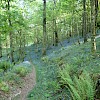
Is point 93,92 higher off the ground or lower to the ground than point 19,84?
higher

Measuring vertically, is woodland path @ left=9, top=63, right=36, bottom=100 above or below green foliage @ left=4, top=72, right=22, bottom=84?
below

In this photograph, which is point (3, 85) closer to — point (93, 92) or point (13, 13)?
point (13, 13)

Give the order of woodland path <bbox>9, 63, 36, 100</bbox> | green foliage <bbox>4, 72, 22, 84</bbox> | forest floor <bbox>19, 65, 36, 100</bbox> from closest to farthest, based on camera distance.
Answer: woodland path <bbox>9, 63, 36, 100</bbox> < forest floor <bbox>19, 65, 36, 100</bbox> < green foliage <bbox>4, 72, 22, 84</bbox>

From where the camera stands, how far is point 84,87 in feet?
23.0

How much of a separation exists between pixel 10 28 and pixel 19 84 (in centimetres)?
340

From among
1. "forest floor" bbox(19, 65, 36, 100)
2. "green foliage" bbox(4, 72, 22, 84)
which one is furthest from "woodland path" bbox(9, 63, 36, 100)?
"green foliage" bbox(4, 72, 22, 84)

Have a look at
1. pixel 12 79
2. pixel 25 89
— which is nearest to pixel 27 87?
pixel 25 89

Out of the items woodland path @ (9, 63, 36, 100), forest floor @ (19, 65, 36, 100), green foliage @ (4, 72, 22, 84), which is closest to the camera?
woodland path @ (9, 63, 36, 100)

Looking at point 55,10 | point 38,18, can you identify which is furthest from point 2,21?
point 38,18

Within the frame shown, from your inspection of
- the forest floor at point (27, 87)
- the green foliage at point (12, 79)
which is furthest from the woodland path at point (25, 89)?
the green foliage at point (12, 79)

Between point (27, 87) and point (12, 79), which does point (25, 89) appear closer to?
point (27, 87)

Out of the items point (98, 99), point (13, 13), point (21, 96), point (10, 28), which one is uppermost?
point (13, 13)

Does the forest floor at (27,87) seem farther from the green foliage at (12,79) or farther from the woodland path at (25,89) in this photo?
the green foliage at (12,79)

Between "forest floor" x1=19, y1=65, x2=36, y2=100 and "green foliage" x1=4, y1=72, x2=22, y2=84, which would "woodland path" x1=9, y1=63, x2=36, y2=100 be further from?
"green foliage" x1=4, y1=72, x2=22, y2=84
